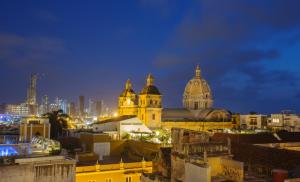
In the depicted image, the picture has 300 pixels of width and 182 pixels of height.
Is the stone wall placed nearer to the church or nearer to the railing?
the railing

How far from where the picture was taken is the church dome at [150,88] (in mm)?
62909

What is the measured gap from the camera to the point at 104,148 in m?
30.3

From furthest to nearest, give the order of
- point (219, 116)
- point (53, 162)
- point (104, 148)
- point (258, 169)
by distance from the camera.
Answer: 1. point (219, 116)
2. point (104, 148)
3. point (258, 169)
4. point (53, 162)

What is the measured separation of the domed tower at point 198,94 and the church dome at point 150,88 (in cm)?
1666

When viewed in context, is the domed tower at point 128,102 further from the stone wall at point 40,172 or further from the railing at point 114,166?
the stone wall at point 40,172

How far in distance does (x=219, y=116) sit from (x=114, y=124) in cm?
3249

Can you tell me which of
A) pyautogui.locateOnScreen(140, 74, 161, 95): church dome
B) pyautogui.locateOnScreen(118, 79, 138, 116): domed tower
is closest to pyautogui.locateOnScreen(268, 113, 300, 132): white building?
pyautogui.locateOnScreen(140, 74, 161, 95): church dome

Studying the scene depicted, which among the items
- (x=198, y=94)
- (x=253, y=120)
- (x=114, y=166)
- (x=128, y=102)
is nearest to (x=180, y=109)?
(x=198, y=94)

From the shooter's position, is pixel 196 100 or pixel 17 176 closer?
pixel 17 176

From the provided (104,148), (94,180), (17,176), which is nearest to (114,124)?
(104,148)

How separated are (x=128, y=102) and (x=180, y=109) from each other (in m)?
15.3

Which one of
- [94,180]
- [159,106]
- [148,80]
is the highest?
[148,80]

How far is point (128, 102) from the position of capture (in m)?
66.9

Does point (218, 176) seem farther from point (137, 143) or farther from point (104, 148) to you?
point (137, 143)
